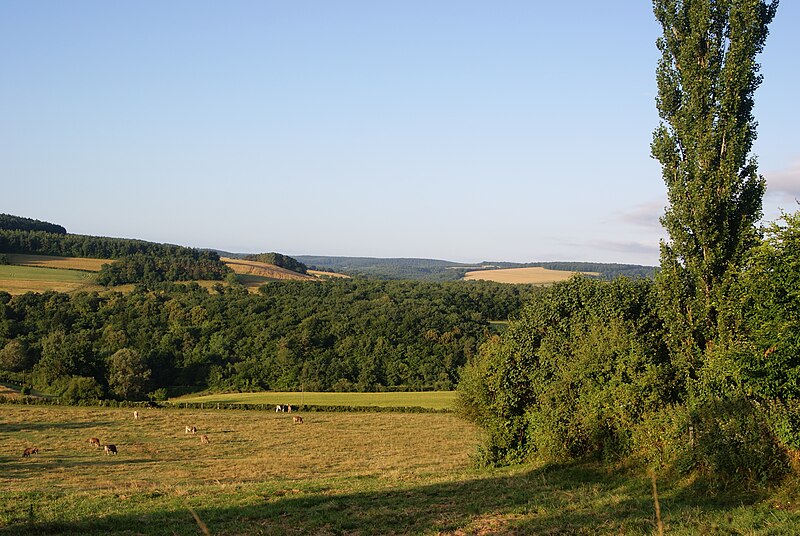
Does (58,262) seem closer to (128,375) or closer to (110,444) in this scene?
(128,375)

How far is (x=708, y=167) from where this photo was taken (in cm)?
1973

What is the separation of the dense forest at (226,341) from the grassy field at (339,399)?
7443 millimetres

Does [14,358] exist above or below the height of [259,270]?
below

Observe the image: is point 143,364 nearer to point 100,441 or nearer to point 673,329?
point 100,441

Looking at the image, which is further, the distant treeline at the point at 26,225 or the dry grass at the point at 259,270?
the distant treeline at the point at 26,225

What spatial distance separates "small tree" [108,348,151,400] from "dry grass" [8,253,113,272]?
46.3 m

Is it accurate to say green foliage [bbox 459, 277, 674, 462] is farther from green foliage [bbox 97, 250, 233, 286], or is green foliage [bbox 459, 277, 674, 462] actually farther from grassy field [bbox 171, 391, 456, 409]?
green foliage [bbox 97, 250, 233, 286]

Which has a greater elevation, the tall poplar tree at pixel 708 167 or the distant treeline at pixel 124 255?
the tall poplar tree at pixel 708 167

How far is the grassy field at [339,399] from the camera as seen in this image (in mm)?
65363

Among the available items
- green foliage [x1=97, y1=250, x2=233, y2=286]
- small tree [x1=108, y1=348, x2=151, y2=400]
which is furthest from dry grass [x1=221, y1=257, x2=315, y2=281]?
small tree [x1=108, y1=348, x2=151, y2=400]

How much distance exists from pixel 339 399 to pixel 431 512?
55.8 metres

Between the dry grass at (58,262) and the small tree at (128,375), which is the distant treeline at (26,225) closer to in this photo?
the dry grass at (58,262)

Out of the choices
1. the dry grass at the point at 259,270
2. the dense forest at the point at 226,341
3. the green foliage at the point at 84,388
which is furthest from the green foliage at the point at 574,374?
the dry grass at the point at 259,270

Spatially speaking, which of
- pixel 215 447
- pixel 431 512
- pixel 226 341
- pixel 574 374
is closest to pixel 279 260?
pixel 226 341
